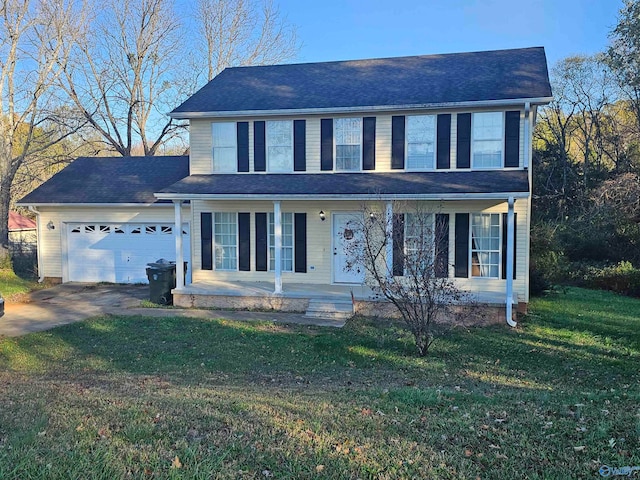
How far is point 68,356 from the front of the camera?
29.4 feet

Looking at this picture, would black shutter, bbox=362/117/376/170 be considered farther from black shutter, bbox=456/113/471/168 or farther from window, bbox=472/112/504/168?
window, bbox=472/112/504/168

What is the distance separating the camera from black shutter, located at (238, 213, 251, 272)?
581 inches

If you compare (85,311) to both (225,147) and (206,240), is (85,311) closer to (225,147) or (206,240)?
(206,240)

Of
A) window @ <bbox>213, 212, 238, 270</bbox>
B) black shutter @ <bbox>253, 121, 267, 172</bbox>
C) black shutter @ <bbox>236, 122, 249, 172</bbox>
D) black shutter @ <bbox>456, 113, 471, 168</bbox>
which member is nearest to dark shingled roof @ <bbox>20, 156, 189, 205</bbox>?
window @ <bbox>213, 212, 238, 270</bbox>

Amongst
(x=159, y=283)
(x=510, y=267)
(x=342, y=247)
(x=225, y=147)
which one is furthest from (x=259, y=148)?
(x=510, y=267)

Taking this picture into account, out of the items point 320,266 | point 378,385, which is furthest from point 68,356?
point 320,266

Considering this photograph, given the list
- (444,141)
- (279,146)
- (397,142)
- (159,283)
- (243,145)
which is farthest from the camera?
(243,145)

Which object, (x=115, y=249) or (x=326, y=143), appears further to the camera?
(x=115, y=249)

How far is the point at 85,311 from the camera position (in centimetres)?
1273

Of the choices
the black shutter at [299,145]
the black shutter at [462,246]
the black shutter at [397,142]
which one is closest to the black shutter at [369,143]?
the black shutter at [397,142]

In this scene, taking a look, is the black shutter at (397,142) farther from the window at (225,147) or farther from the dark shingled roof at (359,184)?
the window at (225,147)

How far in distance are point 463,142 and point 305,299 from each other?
229 inches

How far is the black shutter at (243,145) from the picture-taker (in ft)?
48.3

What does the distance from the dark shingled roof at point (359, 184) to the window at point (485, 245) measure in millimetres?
1103
